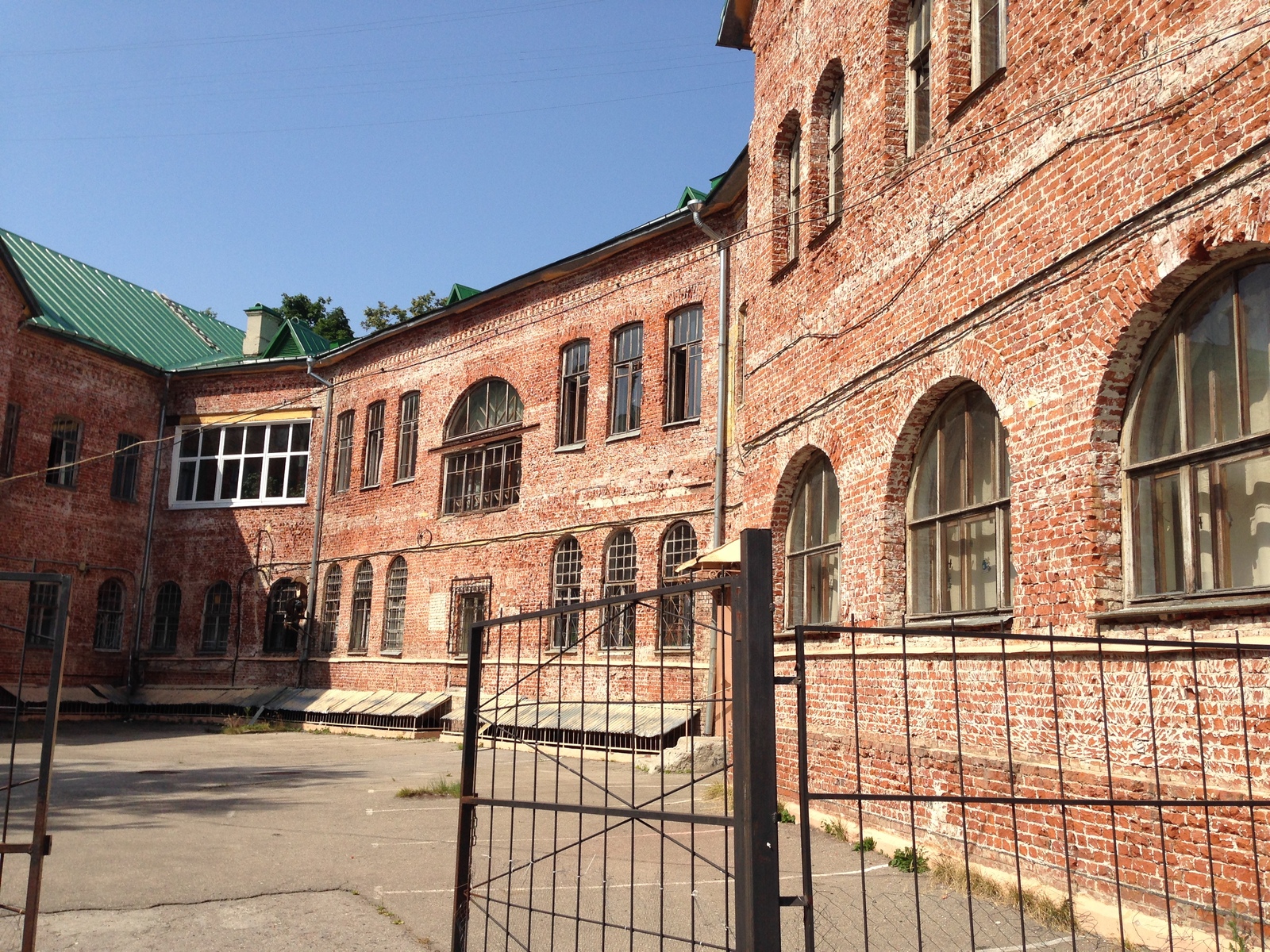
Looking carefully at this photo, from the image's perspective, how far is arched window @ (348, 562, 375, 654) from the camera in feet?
82.6

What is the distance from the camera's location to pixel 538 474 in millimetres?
21375

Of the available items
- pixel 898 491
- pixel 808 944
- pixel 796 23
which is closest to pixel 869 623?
pixel 898 491

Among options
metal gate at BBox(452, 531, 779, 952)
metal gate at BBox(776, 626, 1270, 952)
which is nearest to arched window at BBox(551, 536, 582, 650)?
metal gate at BBox(452, 531, 779, 952)

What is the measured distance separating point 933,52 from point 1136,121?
10.7 ft

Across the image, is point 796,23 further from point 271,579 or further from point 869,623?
point 271,579

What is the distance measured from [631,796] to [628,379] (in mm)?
13032

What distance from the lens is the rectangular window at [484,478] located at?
22.2 m

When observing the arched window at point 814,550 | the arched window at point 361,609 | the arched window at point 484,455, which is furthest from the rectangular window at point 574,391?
the arched window at point 814,550

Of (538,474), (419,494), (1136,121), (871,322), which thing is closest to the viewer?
(1136,121)

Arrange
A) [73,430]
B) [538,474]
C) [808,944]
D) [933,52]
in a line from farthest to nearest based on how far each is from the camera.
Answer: [73,430], [538,474], [933,52], [808,944]

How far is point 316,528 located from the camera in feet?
87.9

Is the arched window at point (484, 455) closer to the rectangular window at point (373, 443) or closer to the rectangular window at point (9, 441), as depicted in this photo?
the rectangular window at point (373, 443)

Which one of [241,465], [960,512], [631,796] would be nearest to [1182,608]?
[960,512]

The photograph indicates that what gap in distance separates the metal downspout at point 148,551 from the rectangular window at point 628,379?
14.2 meters
